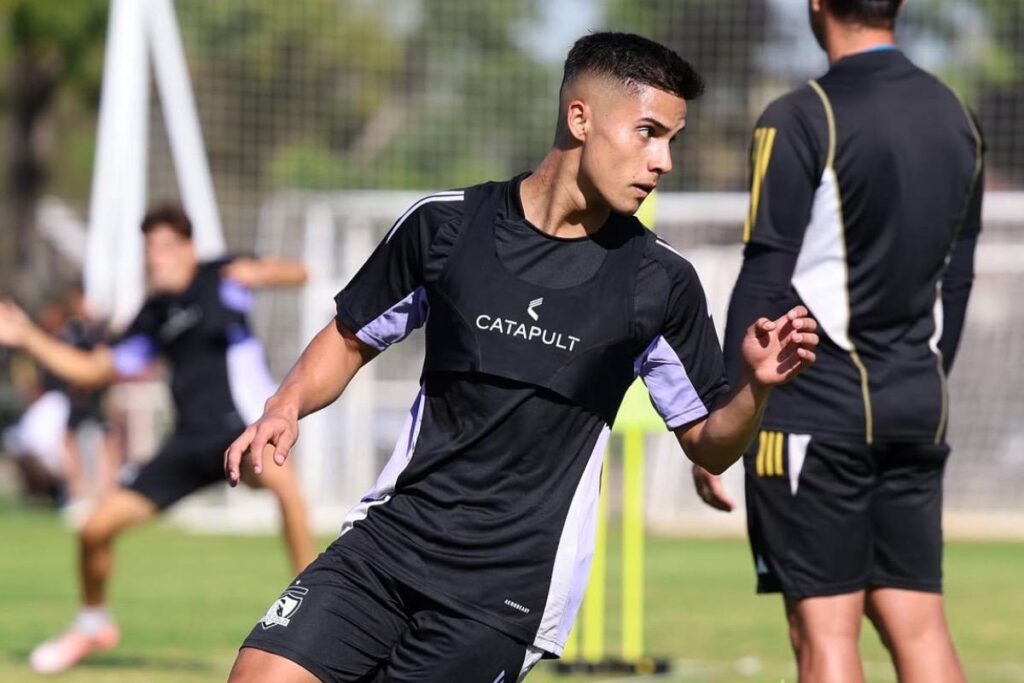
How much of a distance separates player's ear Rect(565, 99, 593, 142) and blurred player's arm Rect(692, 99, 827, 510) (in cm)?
70

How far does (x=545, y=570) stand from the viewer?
4.27 m

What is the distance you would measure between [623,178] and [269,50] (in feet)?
46.0

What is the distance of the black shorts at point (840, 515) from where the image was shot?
4.85 m

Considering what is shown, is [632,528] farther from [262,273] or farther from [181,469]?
[262,273]

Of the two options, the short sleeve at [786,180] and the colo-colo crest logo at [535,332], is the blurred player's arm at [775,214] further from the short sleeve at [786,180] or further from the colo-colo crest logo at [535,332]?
the colo-colo crest logo at [535,332]

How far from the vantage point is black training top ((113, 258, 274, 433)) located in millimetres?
9406

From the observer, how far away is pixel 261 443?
4121 millimetres

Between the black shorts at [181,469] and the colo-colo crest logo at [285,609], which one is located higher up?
the colo-colo crest logo at [285,609]

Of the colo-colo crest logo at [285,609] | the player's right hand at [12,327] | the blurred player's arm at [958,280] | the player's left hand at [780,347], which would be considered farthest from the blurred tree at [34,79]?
the player's left hand at [780,347]

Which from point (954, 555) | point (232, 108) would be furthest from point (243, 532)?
point (954, 555)

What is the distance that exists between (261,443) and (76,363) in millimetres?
5112

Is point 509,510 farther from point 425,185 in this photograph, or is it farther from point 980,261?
point 425,185

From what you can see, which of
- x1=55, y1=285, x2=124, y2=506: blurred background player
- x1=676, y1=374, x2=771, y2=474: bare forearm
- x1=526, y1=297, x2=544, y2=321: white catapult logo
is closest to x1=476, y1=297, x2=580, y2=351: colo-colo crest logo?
x1=526, y1=297, x2=544, y2=321: white catapult logo

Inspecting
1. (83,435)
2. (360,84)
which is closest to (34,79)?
(83,435)
